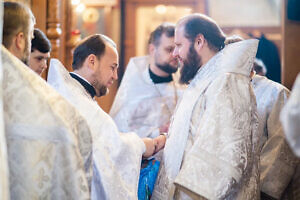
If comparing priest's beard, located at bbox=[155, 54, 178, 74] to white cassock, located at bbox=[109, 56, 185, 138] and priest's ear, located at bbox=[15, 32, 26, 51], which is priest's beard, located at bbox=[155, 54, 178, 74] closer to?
white cassock, located at bbox=[109, 56, 185, 138]

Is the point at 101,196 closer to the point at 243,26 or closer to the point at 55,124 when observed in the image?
the point at 55,124

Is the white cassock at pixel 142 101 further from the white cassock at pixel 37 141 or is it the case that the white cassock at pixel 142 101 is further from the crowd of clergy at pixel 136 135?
the white cassock at pixel 37 141

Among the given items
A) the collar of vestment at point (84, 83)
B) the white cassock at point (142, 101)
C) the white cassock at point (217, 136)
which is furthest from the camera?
the white cassock at point (142, 101)

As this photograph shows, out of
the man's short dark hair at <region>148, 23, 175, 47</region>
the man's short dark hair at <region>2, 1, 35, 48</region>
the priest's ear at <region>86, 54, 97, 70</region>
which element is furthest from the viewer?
the man's short dark hair at <region>148, 23, 175, 47</region>

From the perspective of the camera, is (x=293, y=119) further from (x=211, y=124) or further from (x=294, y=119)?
(x=211, y=124)

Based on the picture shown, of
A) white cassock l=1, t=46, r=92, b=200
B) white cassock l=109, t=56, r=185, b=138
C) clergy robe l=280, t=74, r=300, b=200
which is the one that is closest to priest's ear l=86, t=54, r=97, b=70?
white cassock l=1, t=46, r=92, b=200

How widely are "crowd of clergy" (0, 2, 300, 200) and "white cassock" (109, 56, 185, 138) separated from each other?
28cm

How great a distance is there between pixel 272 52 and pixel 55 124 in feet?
17.7

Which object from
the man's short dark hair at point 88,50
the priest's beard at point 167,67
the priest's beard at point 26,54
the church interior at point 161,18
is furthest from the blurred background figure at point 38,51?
the church interior at point 161,18

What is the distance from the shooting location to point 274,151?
125 inches

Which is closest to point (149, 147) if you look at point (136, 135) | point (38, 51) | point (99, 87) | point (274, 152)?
point (136, 135)

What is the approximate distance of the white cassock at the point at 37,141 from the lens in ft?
6.79

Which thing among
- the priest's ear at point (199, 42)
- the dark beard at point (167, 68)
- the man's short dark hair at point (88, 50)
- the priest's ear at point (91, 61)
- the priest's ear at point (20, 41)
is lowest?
the dark beard at point (167, 68)

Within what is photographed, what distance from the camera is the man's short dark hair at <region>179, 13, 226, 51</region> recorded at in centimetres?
296
